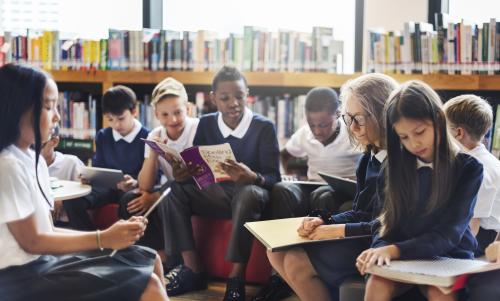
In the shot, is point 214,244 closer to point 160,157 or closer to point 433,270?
point 160,157

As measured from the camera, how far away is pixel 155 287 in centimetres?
191

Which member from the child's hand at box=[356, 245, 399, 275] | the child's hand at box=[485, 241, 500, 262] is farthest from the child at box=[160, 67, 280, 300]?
the child's hand at box=[485, 241, 500, 262]

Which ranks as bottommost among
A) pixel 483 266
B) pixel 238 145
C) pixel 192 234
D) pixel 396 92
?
pixel 192 234

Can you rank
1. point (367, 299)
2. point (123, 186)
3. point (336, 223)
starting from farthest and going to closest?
point (123, 186)
point (336, 223)
point (367, 299)

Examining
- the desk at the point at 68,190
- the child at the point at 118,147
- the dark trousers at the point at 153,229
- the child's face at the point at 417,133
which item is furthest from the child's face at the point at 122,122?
the child's face at the point at 417,133

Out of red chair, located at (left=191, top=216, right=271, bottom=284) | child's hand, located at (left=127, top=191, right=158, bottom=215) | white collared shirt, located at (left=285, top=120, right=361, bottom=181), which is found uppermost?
white collared shirt, located at (left=285, top=120, right=361, bottom=181)

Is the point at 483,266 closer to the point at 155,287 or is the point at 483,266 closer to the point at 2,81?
the point at 155,287

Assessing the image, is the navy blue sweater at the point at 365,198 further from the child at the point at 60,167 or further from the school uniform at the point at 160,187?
the child at the point at 60,167

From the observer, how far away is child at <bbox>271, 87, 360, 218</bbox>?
3143 mm

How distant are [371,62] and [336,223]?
167 centimetres

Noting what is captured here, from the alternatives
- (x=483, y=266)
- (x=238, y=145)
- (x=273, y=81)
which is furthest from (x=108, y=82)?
(x=483, y=266)

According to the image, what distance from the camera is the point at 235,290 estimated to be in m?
3.02

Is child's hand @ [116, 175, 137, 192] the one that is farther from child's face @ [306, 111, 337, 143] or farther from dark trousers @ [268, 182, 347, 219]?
child's face @ [306, 111, 337, 143]

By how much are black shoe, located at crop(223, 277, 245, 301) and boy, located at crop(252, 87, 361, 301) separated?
0.22 feet
